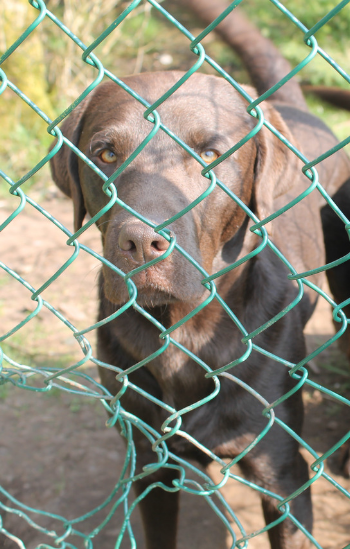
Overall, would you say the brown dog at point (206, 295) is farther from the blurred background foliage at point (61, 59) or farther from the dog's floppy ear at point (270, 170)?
the blurred background foliage at point (61, 59)

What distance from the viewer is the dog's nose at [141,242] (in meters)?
1.50

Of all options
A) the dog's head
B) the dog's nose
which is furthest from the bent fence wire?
the dog's head

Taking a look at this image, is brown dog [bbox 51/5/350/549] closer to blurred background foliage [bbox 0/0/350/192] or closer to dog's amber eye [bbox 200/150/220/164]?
dog's amber eye [bbox 200/150/220/164]

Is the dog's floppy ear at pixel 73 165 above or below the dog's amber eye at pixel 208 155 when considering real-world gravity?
above

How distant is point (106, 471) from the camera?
2924mm

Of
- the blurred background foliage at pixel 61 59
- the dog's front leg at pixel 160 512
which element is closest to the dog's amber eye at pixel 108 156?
the dog's front leg at pixel 160 512

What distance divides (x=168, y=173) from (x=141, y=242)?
0.43 metres

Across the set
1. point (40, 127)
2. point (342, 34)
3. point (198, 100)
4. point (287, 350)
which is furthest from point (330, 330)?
point (342, 34)

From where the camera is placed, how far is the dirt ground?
2.57m

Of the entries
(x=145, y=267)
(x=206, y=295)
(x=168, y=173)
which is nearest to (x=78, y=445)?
(x=206, y=295)

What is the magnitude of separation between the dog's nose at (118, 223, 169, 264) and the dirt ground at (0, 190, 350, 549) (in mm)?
1565

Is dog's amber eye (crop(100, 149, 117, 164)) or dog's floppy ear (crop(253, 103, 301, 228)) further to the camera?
dog's floppy ear (crop(253, 103, 301, 228))

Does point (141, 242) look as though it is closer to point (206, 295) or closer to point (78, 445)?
point (206, 295)

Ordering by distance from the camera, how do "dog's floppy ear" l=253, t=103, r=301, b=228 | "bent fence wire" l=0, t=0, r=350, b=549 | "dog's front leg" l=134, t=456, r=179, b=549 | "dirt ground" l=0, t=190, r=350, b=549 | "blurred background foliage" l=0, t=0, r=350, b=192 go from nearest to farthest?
"bent fence wire" l=0, t=0, r=350, b=549 < "dog's floppy ear" l=253, t=103, r=301, b=228 < "dog's front leg" l=134, t=456, r=179, b=549 < "dirt ground" l=0, t=190, r=350, b=549 < "blurred background foliage" l=0, t=0, r=350, b=192
